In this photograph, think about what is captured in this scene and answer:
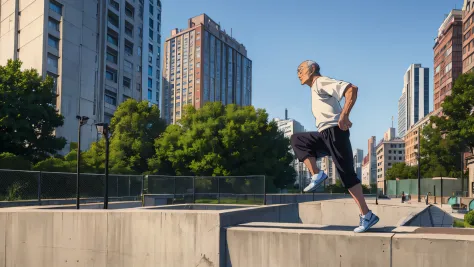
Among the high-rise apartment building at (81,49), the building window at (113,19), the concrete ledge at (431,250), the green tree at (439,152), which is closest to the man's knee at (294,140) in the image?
the concrete ledge at (431,250)

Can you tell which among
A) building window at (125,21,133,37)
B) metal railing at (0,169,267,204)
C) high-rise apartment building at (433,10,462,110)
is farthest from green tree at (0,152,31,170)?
high-rise apartment building at (433,10,462,110)

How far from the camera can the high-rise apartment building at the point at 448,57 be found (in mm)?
90125

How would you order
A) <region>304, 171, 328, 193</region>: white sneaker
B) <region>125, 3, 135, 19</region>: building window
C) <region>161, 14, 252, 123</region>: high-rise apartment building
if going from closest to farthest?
<region>304, 171, 328, 193</region>: white sneaker → <region>125, 3, 135, 19</region>: building window → <region>161, 14, 252, 123</region>: high-rise apartment building

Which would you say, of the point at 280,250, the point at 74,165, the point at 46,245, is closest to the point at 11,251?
the point at 46,245

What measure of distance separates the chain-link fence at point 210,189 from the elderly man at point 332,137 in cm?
1604

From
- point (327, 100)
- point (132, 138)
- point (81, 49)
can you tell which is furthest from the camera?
point (81, 49)

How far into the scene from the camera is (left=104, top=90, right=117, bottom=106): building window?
62747 mm

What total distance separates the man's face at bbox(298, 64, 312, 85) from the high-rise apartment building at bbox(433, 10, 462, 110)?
88.3 metres

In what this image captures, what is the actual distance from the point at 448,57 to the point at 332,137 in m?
102

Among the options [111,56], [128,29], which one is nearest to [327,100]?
[111,56]

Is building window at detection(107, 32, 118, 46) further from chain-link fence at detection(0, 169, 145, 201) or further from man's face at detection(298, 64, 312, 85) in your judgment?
man's face at detection(298, 64, 312, 85)

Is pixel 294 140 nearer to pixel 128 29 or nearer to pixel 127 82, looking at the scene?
pixel 127 82

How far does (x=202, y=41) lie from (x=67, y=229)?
5427 inches

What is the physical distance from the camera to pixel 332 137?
17.5 ft
